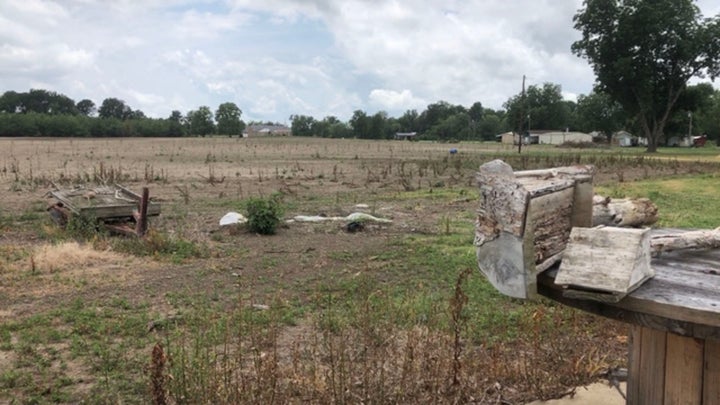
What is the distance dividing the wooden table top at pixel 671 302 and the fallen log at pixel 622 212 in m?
0.42

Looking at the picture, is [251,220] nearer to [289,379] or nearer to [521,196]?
[289,379]

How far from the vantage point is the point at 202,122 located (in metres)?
107

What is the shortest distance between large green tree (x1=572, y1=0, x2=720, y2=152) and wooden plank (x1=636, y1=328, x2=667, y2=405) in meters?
46.0

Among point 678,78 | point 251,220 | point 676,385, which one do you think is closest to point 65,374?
point 676,385

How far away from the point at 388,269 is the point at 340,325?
2.83m

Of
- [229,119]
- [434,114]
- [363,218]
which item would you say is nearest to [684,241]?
[363,218]

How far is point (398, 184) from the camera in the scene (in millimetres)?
20562

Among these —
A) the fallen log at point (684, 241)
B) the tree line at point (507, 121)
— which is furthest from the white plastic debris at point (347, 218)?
the tree line at point (507, 121)

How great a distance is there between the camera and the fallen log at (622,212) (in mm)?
2635

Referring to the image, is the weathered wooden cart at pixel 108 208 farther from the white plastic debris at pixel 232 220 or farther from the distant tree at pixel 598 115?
the distant tree at pixel 598 115

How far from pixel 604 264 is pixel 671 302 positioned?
24cm

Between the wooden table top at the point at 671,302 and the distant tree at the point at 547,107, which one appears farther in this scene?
the distant tree at the point at 547,107

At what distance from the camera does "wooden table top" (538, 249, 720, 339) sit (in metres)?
1.75

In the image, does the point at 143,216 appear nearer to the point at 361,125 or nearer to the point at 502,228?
the point at 502,228
